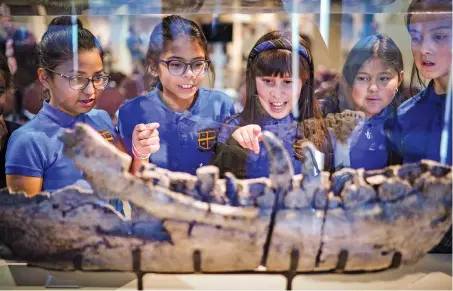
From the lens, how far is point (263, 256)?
2.29 m

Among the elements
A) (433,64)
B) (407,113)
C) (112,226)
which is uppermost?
(433,64)

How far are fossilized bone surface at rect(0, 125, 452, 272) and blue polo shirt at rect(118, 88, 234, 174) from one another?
0.19ft

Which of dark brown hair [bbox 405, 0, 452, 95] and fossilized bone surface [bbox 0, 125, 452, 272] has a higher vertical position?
dark brown hair [bbox 405, 0, 452, 95]

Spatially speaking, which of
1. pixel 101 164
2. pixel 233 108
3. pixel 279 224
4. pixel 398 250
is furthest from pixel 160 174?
pixel 398 250

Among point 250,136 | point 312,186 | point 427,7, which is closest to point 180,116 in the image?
point 250,136

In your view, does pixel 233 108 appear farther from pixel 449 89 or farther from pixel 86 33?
pixel 449 89

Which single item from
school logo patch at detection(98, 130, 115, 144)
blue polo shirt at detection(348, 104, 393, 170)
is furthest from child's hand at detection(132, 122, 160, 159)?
blue polo shirt at detection(348, 104, 393, 170)

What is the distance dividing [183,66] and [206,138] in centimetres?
33

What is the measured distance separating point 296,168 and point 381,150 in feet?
1.28

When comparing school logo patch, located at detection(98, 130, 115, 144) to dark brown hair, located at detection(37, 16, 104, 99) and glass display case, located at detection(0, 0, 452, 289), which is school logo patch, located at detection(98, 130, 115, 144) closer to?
glass display case, located at detection(0, 0, 452, 289)

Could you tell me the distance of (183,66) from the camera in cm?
222

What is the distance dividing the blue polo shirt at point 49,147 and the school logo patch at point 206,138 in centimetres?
38

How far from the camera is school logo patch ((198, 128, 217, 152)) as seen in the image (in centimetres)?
225

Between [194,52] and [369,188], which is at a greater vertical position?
[194,52]
